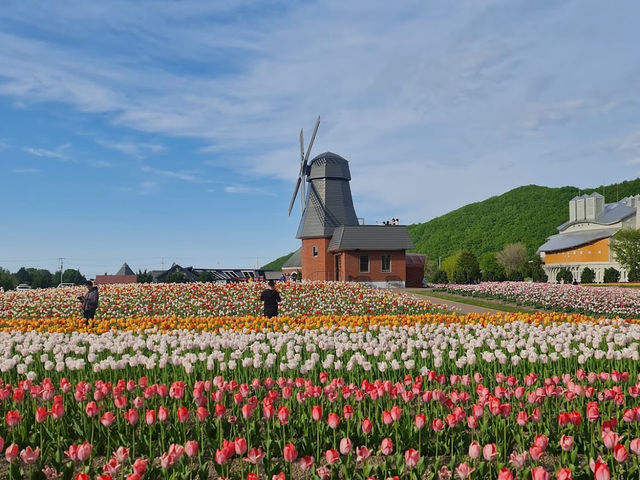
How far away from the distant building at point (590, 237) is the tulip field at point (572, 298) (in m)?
37.8

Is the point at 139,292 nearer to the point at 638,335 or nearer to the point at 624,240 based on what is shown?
the point at 638,335

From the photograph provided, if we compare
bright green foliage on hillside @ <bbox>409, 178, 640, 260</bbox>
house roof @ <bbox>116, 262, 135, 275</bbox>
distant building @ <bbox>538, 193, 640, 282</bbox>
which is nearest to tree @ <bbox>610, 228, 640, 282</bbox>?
distant building @ <bbox>538, 193, 640, 282</bbox>

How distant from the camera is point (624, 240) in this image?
52750 mm

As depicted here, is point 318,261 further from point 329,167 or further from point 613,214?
point 613,214

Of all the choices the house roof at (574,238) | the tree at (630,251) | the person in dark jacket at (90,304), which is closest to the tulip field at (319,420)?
the person in dark jacket at (90,304)

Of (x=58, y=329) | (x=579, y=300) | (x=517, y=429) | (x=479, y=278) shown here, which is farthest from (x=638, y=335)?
(x=479, y=278)

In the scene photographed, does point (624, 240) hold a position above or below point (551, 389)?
above

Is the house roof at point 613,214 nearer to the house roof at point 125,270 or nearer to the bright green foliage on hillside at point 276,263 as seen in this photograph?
the house roof at point 125,270

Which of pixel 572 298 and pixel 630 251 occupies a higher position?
pixel 630 251

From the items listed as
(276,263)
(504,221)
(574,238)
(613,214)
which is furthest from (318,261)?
(276,263)

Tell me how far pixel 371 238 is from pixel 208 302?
23.0 m

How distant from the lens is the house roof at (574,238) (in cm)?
6656

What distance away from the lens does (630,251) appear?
5075cm

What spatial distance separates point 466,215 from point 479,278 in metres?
72.5
